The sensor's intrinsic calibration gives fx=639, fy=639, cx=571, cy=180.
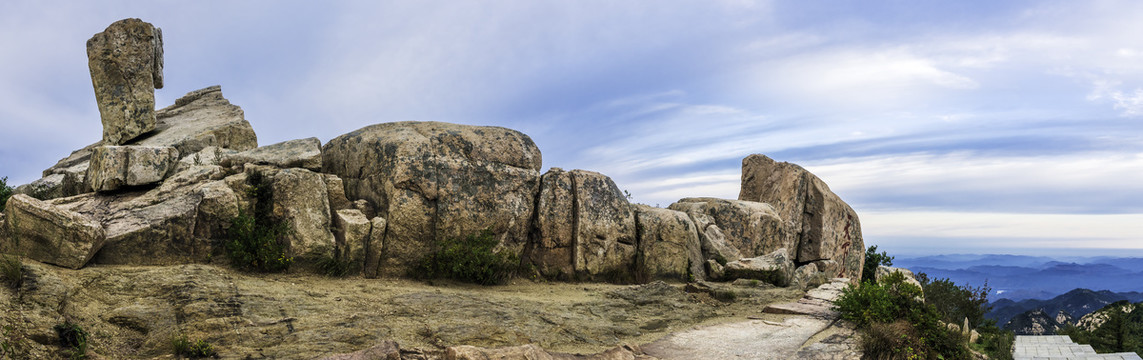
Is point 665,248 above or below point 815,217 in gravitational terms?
below

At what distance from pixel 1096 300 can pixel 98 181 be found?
94454 millimetres

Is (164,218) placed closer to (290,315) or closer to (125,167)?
(125,167)

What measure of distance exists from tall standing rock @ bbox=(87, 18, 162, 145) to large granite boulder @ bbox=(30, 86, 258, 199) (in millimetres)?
611

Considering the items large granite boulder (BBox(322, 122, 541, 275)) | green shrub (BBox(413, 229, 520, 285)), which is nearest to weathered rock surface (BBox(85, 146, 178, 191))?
large granite boulder (BBox(322, 122, 541, 275))

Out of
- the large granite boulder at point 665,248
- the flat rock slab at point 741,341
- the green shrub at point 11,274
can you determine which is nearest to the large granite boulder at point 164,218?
the green shrub at point 11,274

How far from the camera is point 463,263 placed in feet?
53.2

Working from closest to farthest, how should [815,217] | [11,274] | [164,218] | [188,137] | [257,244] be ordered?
[11,274] < [164,218] < [257,244] < [188,137] < [815,217]

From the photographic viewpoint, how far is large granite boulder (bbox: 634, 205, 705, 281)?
65.1 ft

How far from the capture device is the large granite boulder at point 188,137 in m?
17.0

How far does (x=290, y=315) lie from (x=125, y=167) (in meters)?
6.85

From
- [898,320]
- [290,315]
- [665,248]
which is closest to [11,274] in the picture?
[290,315]

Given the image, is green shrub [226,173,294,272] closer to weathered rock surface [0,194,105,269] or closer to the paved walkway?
weathered rock surface [0,194,105,269]

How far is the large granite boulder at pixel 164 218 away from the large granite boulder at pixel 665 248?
11.4 meters

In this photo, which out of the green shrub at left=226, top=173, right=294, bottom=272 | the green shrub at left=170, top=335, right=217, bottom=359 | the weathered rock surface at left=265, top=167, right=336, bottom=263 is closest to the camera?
the green shrub at left=170, top=335, right=217, bottom=359
